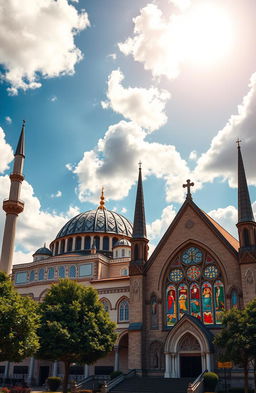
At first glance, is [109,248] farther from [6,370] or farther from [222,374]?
[222,374]

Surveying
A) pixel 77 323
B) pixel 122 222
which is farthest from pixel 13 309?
pixel 122 222

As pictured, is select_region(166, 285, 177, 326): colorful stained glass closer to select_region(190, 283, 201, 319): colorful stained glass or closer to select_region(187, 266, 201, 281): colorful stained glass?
select_region(190, 283, 201, 319): colorful stained glass

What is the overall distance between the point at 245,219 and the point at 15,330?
2428cm

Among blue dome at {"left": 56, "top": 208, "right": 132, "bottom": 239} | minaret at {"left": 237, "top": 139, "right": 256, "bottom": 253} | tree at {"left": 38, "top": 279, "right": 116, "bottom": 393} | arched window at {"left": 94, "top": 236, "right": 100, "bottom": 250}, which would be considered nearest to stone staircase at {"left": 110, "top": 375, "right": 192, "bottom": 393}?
tree at {"left": 38, "top": 279, "right": 116, "bottom": 393}

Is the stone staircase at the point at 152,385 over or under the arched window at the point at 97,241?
under

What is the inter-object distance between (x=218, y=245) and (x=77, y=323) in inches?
639

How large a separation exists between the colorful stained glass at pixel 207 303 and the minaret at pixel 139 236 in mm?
7451

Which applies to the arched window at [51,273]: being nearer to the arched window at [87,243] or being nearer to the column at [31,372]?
the arched window at [87,243]

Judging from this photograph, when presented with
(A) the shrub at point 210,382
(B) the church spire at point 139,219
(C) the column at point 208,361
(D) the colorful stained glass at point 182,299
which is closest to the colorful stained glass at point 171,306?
(D) the colorful stained glass at point 182,299

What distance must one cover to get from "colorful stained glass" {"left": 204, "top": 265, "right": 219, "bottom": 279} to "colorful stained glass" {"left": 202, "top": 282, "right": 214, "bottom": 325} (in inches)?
32.3

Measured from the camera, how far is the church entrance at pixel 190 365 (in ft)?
128

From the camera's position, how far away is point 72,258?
58.1 meters

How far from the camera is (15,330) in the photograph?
2864 cm

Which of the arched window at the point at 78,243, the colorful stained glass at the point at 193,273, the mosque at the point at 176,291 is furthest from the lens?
the arched window at the point at 78,243
